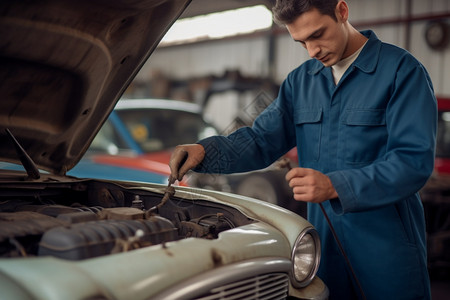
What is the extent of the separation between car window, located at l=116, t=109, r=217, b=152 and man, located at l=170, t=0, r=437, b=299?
259cm

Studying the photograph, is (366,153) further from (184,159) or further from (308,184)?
(184,159)

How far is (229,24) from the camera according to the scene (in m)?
9.80

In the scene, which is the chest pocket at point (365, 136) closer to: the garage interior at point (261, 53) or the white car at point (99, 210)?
the white car at point (99, 210)

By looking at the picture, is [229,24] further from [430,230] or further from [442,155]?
[430,230]

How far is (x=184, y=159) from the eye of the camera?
1783mm

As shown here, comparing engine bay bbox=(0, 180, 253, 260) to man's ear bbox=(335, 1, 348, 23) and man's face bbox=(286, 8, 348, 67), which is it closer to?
man's face bbox=(286, 8, 348, 67)

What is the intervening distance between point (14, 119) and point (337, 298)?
4.93ft

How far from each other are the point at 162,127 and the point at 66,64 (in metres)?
2.63

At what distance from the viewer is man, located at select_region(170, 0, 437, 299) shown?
145 centimetres

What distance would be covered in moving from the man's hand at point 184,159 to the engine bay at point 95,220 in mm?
122

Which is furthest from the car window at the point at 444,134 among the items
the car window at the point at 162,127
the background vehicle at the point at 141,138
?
the car window at the point at 162,127

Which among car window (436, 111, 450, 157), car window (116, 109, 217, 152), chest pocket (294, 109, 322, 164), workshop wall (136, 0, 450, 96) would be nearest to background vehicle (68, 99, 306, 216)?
car window (116, 109, 217, 152)

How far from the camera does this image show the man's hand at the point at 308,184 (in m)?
1.40

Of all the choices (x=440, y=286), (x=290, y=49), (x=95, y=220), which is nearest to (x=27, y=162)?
(x=95, y=220)
